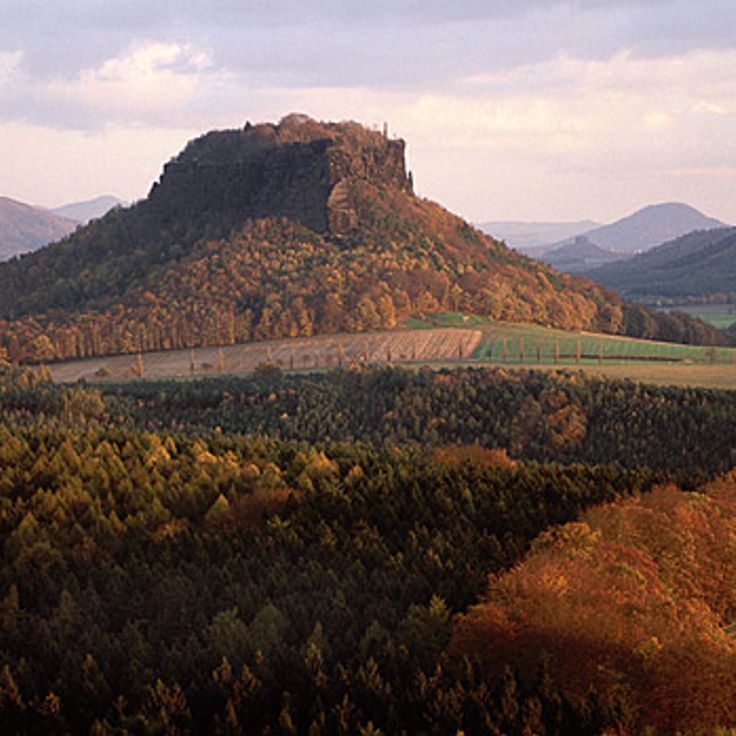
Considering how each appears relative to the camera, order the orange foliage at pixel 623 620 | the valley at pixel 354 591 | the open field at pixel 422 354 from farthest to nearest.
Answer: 1. the open field at pixel 422 354
2. the orange foliage at pixel 623 620
3. the valley at pixel 354 591

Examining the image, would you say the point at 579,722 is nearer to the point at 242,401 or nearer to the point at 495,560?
the point at 495,560

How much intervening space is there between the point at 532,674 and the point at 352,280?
165m

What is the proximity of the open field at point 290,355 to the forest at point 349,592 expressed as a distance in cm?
9036

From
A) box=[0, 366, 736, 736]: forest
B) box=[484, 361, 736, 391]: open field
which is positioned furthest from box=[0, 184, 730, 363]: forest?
box=[0, 366, 736, 736]: forest

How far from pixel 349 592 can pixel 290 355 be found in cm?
12204

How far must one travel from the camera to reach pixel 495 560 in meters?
25.5

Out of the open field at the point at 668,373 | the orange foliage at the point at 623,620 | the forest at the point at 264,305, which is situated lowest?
the open field at the point at 668,373

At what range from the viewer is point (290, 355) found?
144500mm

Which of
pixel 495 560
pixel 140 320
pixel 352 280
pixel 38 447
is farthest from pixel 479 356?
pixel 495 560

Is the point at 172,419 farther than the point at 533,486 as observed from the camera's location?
Yes

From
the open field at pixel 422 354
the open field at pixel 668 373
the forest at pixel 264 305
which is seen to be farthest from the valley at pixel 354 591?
the forest at pixel 264 305

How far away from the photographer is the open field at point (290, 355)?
13450cm

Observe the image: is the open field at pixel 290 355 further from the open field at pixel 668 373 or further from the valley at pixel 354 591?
the valley at pixel 354 591

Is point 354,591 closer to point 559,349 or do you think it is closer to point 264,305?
point 559,349
